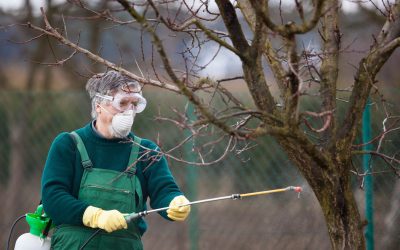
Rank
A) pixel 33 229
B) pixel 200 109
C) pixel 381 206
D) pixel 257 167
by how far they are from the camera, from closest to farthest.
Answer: pixel 200 109, pixel 33 229, pixel 381 206, pixel 257 167

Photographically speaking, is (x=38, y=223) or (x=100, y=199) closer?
(x=100, y=199)

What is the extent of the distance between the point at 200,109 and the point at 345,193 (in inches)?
35.0

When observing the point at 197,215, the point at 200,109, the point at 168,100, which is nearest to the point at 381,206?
the point at 197,215

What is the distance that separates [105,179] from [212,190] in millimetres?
2914

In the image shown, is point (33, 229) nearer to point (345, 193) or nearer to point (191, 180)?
point (345, 193)

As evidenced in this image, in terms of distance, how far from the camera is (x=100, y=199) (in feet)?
13.3

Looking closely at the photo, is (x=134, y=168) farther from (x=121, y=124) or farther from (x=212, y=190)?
(x=212, y=190)

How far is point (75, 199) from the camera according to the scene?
13.1ft

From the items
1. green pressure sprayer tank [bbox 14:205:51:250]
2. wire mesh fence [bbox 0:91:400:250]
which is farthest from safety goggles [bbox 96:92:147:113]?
wire mesh fence [bbox 0:91:400:250]

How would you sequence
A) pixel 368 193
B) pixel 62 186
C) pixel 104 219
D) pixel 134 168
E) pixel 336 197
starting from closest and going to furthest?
pixel 336 197 < pixel 104 219 < pixel 62 186 < pixel 134 168 < pixel 368 193

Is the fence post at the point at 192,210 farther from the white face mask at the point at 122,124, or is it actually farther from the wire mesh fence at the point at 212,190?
the white face mask at the point at 122,124

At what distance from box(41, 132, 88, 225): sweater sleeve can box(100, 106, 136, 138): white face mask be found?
0.72ft

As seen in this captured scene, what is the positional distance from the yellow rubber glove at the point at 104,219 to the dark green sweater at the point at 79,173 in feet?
0.14

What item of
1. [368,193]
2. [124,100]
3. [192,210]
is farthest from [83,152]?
[192,210]
